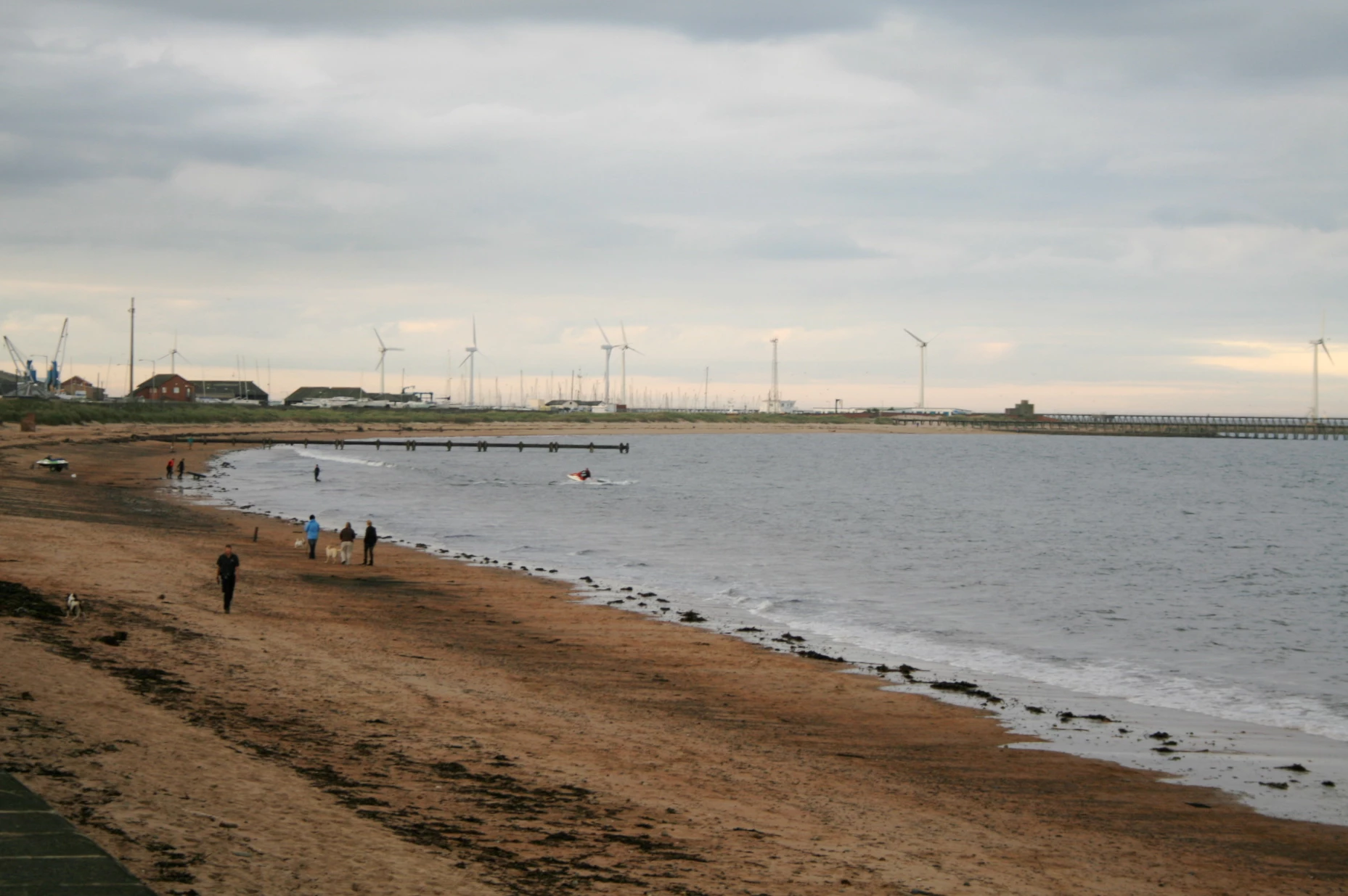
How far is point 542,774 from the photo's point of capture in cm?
1503

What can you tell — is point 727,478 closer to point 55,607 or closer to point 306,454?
point 306,454

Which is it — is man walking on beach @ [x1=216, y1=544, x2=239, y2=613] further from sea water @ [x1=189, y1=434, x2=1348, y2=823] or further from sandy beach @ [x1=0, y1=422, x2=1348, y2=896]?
sea water @ [x1=189, y1=434, x2=1348, y2=823]

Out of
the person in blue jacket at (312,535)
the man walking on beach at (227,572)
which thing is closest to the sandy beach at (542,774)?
the man walking on beach at (227,572)

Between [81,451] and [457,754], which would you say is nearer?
[457,754]

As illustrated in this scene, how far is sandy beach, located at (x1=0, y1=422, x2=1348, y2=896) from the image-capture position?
11.4 m

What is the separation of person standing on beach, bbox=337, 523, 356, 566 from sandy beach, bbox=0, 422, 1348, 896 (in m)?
9.87

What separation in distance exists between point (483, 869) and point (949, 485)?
328 feet

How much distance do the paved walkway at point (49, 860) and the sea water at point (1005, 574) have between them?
1500cm

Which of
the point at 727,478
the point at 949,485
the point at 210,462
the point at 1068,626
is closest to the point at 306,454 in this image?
the point at 210,462

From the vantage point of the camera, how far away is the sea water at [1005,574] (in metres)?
22.1

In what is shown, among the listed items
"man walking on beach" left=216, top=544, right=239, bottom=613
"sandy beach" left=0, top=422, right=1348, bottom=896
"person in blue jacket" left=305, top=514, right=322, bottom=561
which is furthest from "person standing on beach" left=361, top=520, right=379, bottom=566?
"man walking on beach" left=216, top=544, right=239, bottom=613

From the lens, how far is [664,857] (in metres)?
12.0

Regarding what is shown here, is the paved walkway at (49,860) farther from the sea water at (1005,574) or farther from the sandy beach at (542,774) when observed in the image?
the sea water at (1005,574)

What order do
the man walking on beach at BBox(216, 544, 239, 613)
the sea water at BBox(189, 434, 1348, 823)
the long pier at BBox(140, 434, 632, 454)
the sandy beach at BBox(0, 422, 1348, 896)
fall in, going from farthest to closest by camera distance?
the long pier at BBox(140, 434, 632, 454) < the man walking on beach at BBox(216, 544, 239, 613) < the sea water at BBox(189, 434, 1348, 823) < the sandy beach at BBox(0, 422, 1348, 896)
